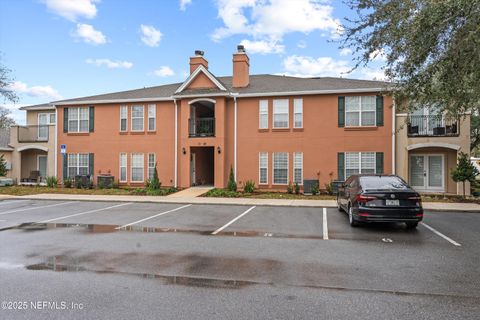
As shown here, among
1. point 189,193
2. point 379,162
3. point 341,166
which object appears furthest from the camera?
point 341,166

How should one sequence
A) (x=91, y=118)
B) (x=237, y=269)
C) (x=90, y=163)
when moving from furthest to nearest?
(x=91, y=118) → (x=90, y=163) → (x=237, y=269)

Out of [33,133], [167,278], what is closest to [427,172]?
[167,278]

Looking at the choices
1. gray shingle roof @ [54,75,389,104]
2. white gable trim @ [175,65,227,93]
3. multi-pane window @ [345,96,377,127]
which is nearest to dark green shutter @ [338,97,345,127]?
multi-pane window @ [345,96,377,127]

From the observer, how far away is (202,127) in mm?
22547

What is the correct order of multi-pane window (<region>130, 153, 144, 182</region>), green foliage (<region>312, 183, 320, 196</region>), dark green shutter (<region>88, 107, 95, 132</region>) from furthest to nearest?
dark green shutter (<region>88, 107, 95, 132</region>) < multi-pane window (<region>130, 153, 144, 182</region>) < green foliage (<region>312, 183, 320, 196</region>)

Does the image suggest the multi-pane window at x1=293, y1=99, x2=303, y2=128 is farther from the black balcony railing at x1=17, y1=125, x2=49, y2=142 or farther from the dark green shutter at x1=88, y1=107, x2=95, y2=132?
the black balcony railing at x1=17, y1=125, x2=49, y2=142

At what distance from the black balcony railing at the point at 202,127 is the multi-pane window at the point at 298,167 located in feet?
16.5

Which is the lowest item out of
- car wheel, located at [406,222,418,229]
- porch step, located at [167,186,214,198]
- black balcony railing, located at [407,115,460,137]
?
car wheel, located at [406,222,418,229]

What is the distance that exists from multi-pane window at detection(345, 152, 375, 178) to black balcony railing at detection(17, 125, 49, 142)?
19.9m

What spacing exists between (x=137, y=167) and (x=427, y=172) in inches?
664

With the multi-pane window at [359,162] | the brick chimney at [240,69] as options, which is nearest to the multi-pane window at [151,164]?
the brick chimney at [240,69]

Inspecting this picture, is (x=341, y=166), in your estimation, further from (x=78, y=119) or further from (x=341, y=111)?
(x=78, y=119)

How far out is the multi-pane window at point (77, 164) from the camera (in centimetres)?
2323

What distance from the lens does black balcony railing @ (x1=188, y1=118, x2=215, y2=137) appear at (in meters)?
21.4
